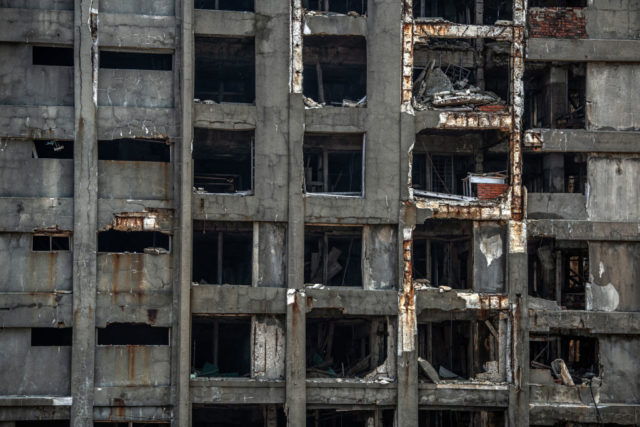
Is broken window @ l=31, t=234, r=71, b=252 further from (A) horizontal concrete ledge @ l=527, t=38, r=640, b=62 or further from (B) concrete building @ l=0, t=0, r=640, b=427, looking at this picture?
(A) horizontal concrete ledge @ l=527, t=38, r=640, b=62

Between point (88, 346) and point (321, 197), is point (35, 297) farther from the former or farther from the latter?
point (321, 197)

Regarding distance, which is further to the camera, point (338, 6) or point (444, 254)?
point (338, 6)

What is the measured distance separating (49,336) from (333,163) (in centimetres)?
945

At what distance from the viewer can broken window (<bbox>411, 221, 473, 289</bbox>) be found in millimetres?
23016

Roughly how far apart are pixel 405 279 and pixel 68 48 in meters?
10.8

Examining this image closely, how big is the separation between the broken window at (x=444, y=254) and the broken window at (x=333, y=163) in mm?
2469

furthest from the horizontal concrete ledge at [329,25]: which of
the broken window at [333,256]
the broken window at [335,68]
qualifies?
the broken window at [333,256]

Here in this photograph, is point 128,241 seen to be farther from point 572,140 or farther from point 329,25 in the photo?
point 572,140

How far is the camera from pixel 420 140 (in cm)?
2367

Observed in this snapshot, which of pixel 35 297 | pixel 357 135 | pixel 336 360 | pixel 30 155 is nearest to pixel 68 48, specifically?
pixel 30 155

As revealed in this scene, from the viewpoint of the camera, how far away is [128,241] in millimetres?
23656

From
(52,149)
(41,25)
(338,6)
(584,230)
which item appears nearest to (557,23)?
(584,230)

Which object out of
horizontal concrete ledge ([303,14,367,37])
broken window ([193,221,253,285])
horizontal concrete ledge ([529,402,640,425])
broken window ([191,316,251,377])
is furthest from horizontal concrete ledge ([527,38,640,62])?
broken window ([191,316,251,377])

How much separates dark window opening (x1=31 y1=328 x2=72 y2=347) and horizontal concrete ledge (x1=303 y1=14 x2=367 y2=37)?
33.9 ft
